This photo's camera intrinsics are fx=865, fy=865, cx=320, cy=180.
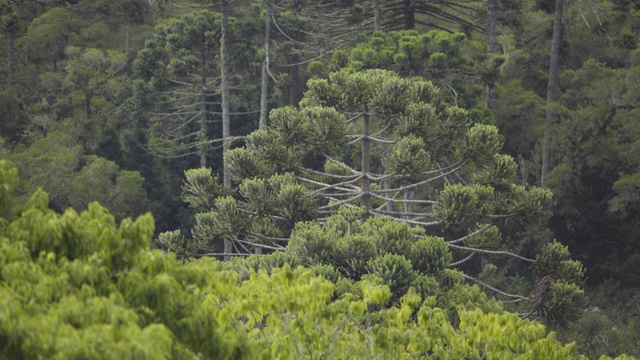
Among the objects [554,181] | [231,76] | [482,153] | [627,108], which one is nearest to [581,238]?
[554,181]

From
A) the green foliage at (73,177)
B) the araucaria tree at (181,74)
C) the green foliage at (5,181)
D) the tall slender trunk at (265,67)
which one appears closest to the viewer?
the green foliage at (5,181)

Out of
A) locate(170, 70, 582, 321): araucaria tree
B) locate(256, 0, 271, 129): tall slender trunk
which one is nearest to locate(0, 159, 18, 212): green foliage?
locate(170, 70, 582, 321): araucaria tree

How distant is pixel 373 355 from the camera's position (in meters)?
10.3

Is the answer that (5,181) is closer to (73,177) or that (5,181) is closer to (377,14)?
(73,177)

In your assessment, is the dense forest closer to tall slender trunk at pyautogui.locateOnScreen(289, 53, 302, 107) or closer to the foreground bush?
the foreground bush

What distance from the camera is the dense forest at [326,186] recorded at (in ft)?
26.9

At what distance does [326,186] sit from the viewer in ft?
73.9

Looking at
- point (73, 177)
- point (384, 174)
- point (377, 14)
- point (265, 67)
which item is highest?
point (377, 14)

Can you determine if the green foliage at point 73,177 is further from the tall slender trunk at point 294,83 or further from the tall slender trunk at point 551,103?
the tall slender trunk at point 551,103

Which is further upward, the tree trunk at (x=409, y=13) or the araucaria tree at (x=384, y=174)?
the tree trunk at (x=409, y=13)

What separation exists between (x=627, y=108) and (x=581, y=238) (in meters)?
5.19

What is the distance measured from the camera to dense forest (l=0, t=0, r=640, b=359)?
8.21 metres

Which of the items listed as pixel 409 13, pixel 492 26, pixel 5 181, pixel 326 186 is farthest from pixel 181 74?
pixel 5 181

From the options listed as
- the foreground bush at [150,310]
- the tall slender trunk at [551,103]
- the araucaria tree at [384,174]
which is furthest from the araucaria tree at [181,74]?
the foreground bush at [150,310]
